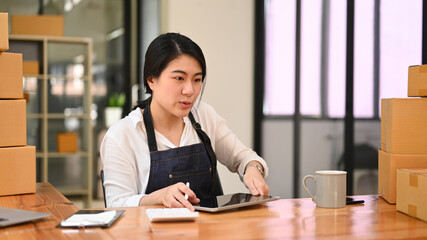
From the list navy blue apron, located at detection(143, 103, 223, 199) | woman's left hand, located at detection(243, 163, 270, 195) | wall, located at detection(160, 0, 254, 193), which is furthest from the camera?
wall, located at detection(160, 0, 254, 193)

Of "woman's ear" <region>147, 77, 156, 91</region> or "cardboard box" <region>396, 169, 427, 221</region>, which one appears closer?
"cardboard box" <region>396, 169, 427, 221</region>

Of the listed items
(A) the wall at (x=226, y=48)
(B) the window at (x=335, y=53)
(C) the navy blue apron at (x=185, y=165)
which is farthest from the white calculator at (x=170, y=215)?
(A) the wall at (x=226, y=48)

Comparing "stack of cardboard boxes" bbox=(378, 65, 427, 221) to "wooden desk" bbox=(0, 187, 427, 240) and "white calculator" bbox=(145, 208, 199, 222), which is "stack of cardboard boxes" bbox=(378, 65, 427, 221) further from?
"white calculator" bbox=(145, 208, 199, 222)

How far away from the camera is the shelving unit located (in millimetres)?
4770

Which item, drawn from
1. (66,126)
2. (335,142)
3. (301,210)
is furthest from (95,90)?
(301,210)

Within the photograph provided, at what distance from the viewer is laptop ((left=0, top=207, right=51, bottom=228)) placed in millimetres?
1318

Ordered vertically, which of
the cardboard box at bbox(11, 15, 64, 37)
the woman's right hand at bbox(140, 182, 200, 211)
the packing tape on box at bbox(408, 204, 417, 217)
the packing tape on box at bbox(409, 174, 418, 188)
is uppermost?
the cardboard box at bbox(11, 15, 64, 37)

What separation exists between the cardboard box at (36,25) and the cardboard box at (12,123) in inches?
125

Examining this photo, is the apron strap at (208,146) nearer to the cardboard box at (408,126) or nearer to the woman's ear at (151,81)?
the woman's ear at (151,81)

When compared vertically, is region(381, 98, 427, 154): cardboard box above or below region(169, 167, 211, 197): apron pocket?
above

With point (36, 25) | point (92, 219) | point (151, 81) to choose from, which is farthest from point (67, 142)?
point (92, 219)

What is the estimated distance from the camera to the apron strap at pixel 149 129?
1.95 m

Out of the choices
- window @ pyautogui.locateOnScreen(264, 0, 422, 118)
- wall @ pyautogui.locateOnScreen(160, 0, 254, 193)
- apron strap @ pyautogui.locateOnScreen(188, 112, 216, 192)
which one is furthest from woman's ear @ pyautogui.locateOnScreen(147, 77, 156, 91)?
wall @ pyautogui.locateOnScreen(160, 0, 254, 193)

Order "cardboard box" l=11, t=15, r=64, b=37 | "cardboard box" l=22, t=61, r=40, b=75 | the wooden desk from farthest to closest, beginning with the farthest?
"cardboard box" l=11, t=15, r=64, b=37 < "cardboard box" l=22, t=61, r=40, b=75 < the wooden desk
